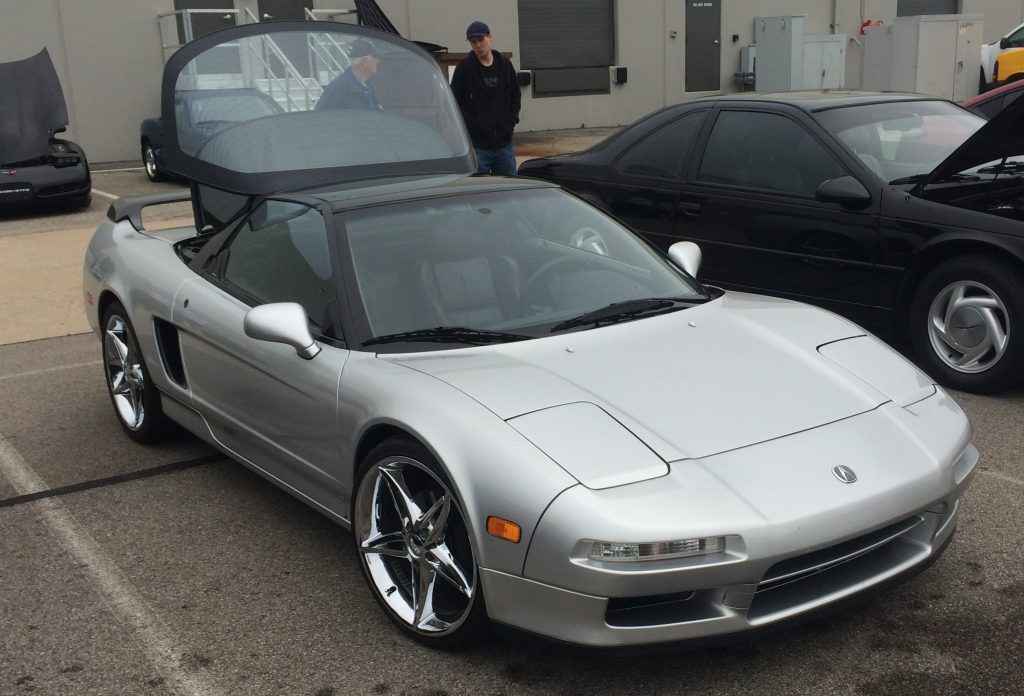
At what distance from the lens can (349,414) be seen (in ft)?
11.0

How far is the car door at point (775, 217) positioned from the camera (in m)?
5.77

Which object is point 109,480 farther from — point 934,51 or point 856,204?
point 934,51

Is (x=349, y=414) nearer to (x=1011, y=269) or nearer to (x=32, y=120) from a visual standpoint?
(x=1011, y=269)

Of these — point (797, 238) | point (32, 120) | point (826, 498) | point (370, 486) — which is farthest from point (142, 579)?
point (32, 120)

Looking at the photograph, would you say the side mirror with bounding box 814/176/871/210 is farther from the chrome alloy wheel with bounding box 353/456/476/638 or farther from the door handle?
the chrome alloy wheel with bounding box 353/456/476/638

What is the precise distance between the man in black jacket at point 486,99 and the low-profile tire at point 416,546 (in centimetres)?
566

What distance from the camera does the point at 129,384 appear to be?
5.06m

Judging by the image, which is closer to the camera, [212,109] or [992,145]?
[212,109]

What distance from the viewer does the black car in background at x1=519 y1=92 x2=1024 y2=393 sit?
534 centimetres

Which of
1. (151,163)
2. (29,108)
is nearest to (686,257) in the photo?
(29,108)

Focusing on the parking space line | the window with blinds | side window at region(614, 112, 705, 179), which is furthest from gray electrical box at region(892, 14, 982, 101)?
the parking space line

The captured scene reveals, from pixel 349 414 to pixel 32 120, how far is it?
9.86 meters

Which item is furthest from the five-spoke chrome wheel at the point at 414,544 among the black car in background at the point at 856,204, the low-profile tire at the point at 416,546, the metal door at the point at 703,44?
the metal door at the point at 703,44

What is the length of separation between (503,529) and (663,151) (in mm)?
4377
